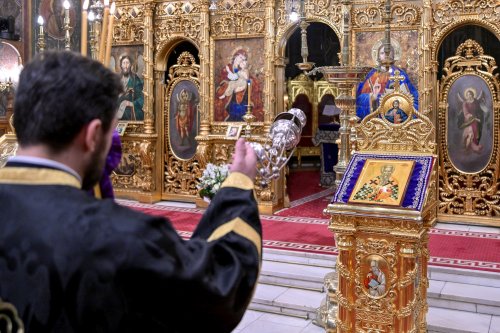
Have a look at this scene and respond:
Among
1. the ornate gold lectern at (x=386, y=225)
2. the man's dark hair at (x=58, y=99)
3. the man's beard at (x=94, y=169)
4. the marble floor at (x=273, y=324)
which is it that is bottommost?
the marble floor at (x=273, y=324)

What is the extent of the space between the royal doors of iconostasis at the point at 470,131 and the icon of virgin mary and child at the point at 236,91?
2886 millimetres

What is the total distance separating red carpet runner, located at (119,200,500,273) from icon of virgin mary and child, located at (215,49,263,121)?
5.91ft

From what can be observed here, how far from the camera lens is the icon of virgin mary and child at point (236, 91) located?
30.6 feet

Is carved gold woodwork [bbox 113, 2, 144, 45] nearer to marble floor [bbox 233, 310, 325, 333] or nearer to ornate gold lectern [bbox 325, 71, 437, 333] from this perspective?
marble floor [bbox 233, 310, 325, 333]

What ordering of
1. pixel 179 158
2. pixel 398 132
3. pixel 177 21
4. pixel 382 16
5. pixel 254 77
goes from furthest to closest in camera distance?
1. pixel 179 158
2. pixel 177 21
3. pixel 254 77
4. pixel 382 16
5. pixel 398 132

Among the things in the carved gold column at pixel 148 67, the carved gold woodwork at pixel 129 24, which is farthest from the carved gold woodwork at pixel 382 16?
the carved gold woodwork at pixel 129 24

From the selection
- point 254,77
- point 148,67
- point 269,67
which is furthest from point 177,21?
point 269,67

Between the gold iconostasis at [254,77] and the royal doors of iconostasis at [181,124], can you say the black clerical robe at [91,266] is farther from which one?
the royal doors of iconostasis at [181,124]

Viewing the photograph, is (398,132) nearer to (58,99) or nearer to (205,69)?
(58,99)

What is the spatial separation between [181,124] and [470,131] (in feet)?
16.0

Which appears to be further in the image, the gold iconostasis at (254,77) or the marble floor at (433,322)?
the gold iconostasis at (254,77)

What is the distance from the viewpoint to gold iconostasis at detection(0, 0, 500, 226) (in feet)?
26.1

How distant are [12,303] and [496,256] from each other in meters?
6.07

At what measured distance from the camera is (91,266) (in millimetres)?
1228
